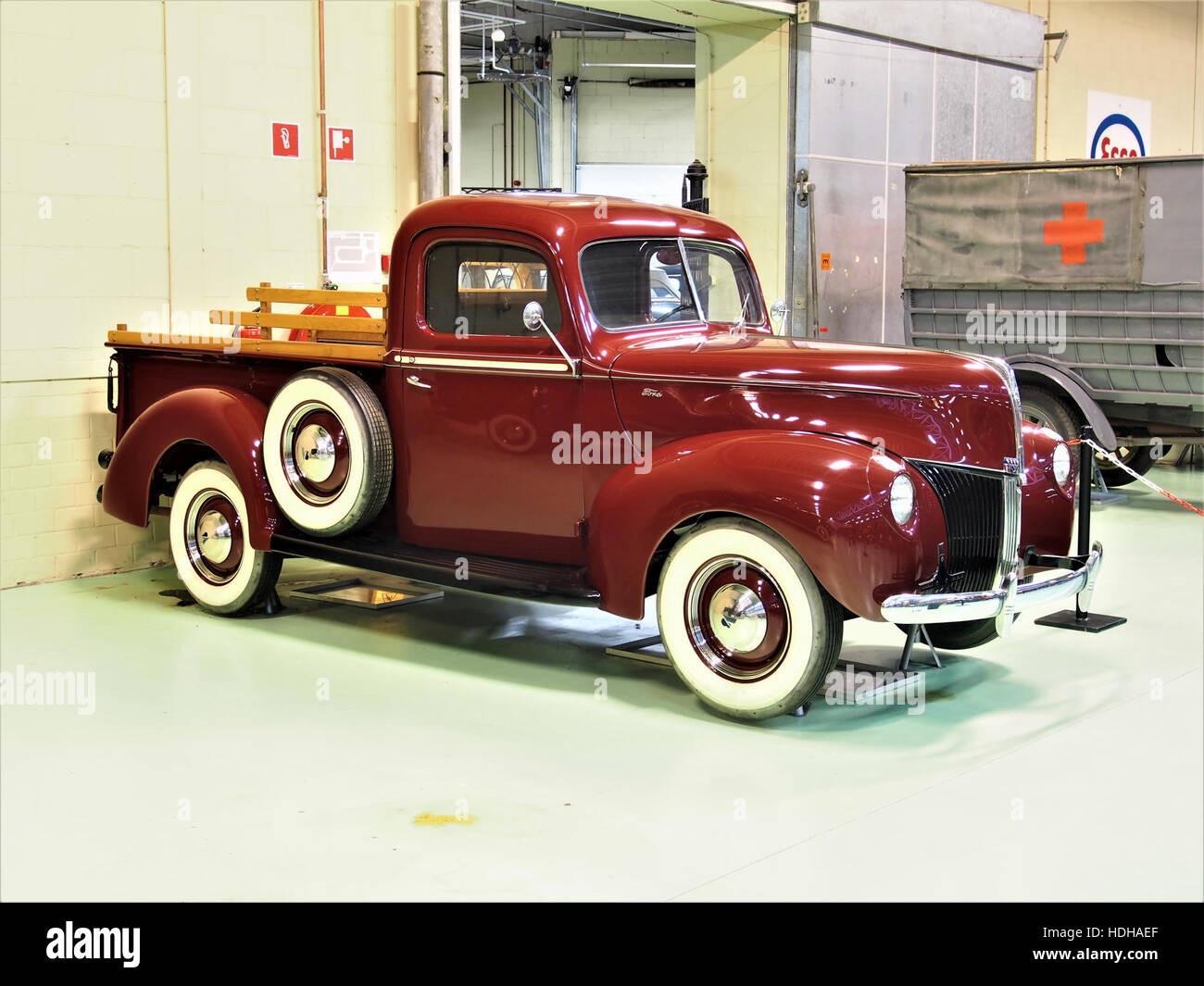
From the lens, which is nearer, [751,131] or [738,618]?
[738,618]

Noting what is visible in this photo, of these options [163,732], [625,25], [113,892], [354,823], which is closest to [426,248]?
[163,732]

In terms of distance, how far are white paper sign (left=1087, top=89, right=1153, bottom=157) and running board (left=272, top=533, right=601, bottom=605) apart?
11313mm

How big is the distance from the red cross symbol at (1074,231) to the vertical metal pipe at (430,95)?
3952 mm

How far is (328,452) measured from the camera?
538cm

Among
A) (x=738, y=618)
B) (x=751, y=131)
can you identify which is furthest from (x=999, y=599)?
(x=751, y=131)

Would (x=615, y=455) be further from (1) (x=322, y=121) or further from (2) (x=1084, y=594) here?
(1) (x=322, y=121)

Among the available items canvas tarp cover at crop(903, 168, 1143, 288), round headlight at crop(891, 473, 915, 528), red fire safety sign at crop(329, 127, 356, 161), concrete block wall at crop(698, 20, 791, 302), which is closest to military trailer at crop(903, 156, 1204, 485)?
canvas tarp cover at crop(903, 168, 1143, 288)

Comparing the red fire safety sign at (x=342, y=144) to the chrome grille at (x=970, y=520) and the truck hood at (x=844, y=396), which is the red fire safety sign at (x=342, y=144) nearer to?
the truck hood at (x=844, y=396)

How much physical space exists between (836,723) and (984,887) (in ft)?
4.29

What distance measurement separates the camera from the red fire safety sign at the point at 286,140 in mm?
7312

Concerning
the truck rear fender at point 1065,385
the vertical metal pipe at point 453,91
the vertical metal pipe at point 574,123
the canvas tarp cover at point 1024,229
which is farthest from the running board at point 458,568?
the vertical metal pipe at point 574,123

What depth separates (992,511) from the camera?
4488 mm

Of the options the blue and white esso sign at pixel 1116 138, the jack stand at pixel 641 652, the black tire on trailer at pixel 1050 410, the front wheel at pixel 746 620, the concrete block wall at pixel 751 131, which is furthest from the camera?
the blue and white esso sign at pixel 1116 138

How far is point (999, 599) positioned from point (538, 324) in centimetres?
188
